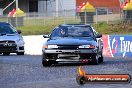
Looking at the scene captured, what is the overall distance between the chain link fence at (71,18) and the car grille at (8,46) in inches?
717

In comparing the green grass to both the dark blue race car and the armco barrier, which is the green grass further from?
the dark blue race car

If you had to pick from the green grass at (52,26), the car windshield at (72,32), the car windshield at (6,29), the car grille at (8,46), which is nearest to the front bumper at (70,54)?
the car windshield at (72,32)

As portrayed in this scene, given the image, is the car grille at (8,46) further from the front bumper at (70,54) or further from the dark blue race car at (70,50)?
the front bumper at (70,54)

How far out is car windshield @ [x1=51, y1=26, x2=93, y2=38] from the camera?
18.6 metres

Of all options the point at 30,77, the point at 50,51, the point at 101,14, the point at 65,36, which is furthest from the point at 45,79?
the point at 101,14

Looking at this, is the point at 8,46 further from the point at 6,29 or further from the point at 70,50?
the point at 70,50

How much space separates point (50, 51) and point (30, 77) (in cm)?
375

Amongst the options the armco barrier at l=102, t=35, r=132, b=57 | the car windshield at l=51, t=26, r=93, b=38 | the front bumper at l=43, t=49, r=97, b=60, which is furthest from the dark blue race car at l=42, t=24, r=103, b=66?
the armco barrier at l=102, t=35, r=132, b=57

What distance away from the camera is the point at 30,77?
44.5ft

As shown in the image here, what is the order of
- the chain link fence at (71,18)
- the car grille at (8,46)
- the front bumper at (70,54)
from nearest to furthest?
the front bumper at (70,54), the car grille at (8,46), the chain link fence at (71,18)

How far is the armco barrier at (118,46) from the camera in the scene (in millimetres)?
24859

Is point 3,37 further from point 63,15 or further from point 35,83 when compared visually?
point 63,15

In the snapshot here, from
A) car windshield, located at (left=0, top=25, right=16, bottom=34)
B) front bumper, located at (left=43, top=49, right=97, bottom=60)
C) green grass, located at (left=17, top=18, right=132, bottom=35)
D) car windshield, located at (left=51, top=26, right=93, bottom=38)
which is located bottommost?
green grass, located at (left=17, top=18, right=132, bottom=35)

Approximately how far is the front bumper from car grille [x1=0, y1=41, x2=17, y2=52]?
325 inches
